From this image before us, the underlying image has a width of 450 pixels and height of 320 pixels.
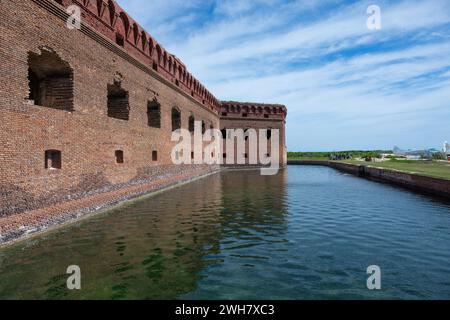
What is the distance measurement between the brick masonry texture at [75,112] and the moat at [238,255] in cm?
118

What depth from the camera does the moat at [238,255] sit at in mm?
4020

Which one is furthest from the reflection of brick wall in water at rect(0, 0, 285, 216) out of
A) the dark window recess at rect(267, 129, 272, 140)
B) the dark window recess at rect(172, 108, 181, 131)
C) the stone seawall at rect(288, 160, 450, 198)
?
the dark window recess at rect(267, 129, 272, 140)

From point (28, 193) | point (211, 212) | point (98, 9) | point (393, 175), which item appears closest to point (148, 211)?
point (211, 212)

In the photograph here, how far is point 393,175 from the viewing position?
18188 millimetres

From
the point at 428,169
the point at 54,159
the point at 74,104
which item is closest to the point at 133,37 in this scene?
the point at 74,104

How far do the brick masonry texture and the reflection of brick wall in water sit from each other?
0.08ft

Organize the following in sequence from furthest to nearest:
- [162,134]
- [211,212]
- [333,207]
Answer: [162,134] < [333,207] < [211,212]

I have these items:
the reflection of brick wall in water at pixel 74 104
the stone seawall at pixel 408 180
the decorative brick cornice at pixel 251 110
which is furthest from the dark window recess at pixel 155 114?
the decorative brick cornice at pixel 251 110

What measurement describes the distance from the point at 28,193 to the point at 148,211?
3.21 metres

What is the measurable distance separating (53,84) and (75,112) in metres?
1.05

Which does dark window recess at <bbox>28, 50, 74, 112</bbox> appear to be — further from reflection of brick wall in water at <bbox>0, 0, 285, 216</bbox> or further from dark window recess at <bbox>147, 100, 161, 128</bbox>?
dark window recess at <bbox>147, 100, 161, 128</bbox>

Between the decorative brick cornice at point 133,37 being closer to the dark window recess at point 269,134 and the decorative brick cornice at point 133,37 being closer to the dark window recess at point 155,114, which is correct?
the dark window recess at point 155,114

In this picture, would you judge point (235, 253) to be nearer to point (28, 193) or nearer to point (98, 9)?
point (28, 193)
